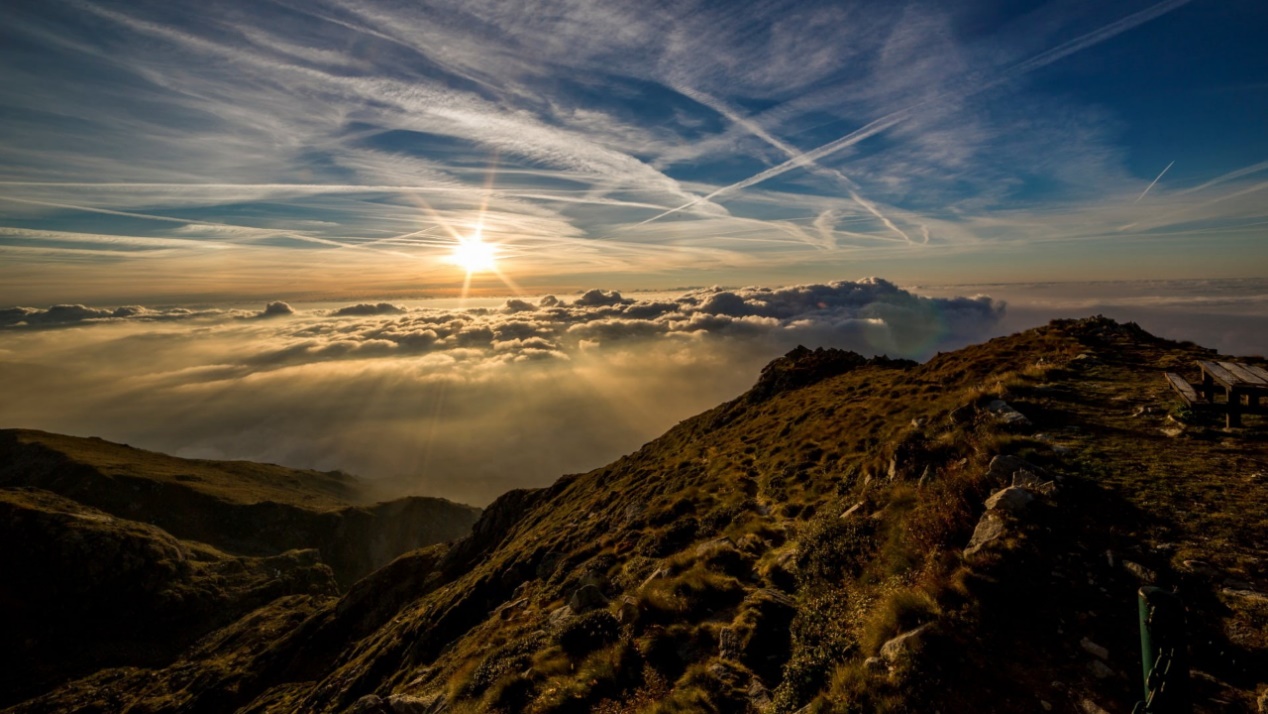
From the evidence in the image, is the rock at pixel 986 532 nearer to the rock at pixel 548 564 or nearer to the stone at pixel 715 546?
the stone at pixel 715 546

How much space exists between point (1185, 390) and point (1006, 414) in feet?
16.3

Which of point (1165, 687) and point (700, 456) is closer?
point (1165, 687)

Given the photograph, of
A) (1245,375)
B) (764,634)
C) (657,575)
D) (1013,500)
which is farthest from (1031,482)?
(657,575)

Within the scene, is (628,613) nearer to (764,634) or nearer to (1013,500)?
(764,634)

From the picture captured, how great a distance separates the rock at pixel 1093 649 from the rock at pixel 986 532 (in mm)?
1940

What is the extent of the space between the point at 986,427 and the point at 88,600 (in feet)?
551

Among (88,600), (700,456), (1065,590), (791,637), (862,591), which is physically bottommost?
(88,600)

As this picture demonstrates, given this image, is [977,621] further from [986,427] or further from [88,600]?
[88,600]

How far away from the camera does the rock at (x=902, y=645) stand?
7.63 meters

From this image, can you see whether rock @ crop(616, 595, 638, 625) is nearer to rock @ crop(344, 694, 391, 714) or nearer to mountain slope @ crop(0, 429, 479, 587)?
rock @ crop(344, 694, 391, 714)

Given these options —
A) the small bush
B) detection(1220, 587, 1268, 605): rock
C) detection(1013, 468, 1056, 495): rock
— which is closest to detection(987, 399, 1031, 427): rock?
detection(1013, 468, 1056, 495): rock

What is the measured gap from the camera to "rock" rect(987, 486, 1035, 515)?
9539 millimetres

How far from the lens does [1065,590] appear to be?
8062mm

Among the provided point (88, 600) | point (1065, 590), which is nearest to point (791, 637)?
point (1065, 590)
